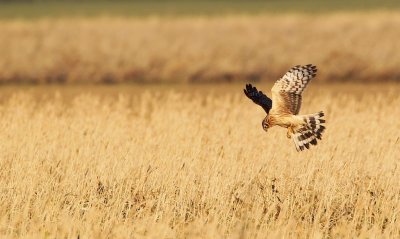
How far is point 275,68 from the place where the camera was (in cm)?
2656

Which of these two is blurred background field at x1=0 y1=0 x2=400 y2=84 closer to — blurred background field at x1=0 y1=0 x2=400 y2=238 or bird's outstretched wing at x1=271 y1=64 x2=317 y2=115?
blurred background field at x1=0 y1=0 x2=400 y2=238

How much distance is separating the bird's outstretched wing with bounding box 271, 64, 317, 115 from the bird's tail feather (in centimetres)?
29

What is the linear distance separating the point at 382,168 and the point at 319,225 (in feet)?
5.54

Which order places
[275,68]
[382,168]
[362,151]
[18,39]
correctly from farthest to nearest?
1. [18,39]
2. [275,68]
3. [362,151]
4. [382,168]

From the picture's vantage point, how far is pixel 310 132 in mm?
10852

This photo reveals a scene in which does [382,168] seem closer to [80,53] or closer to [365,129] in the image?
[365,129]

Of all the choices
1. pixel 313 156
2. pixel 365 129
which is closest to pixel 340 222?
pixel 313 156

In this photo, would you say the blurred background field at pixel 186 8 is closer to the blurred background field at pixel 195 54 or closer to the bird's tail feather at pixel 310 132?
the blurred background field at pixel 195 54

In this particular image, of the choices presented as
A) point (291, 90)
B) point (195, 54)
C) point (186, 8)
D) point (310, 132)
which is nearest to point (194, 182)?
point (310, 132)

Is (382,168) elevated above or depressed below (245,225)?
above

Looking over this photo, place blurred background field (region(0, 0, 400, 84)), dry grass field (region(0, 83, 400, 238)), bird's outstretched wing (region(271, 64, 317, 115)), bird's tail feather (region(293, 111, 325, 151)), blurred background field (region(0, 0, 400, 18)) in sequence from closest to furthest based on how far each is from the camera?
dry grass field (region(0, 83, 400, 238))
bird's tail feather (region(293, 111, 325, 151))
bird's outstretched wing (region(271, 64, 317, 115))
blurred background field (region(0, 0, 400, 84))
blurred background field (region(0, 0, 400, 18))

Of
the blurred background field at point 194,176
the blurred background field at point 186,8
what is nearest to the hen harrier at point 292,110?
the blurred background field at point 194,176

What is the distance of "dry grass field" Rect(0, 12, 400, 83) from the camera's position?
26.3 metres

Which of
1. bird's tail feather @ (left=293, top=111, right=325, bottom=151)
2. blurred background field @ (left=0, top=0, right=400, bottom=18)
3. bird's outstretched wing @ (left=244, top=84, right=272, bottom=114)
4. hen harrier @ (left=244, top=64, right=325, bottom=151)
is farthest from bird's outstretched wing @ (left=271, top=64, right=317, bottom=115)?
blurred background field @ (left=0, top=0, right=400, bottom=18)
